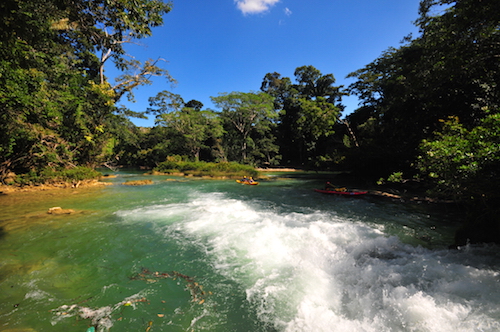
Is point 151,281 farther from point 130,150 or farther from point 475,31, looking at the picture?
point 130,150

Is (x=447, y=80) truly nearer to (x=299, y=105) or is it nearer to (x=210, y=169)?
(x=210, y=169)

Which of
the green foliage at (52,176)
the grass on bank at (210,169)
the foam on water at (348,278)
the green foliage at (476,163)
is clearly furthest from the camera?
the grass on bank at (210,169)

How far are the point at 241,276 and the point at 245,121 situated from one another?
30.3 m

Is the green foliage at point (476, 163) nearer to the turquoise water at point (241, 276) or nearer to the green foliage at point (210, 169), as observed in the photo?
the turquoise water at point (241, 276)

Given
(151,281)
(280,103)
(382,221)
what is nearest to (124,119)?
(151,281)

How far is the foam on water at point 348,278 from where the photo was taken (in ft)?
8.54

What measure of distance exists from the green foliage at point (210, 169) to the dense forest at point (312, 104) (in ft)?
15.5

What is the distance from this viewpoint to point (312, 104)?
18.1 meters

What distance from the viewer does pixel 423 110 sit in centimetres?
1053

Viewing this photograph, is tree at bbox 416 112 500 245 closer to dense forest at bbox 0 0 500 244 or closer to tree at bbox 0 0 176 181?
dense forest at bbox 0 0 500 244

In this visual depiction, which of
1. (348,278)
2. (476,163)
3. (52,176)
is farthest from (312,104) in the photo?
(52,176)

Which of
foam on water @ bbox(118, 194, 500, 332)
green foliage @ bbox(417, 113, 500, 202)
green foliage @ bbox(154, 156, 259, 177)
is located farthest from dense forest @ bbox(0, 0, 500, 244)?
green foliage @ bbox(154, 156, 259, 177)

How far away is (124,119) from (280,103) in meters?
29.5

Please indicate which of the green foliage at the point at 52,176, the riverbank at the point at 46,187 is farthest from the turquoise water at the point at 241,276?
the green foliage at the point at 52,176
